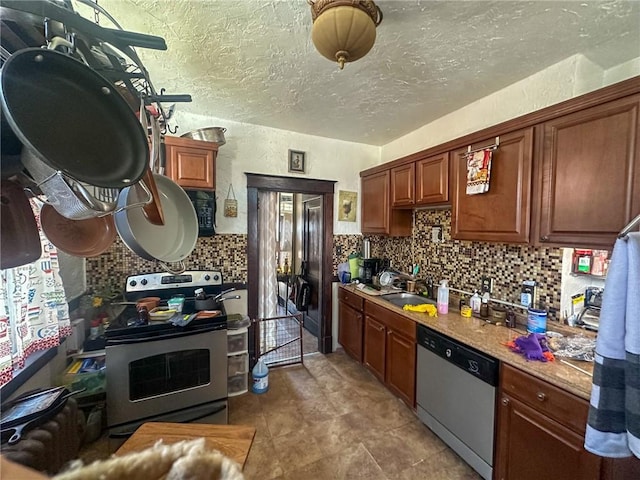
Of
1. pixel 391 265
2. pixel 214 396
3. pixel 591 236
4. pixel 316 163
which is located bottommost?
pixel 214 396

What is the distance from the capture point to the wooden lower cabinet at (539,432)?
1.13m

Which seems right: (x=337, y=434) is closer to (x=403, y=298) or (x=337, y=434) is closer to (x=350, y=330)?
(x=350, y=330)

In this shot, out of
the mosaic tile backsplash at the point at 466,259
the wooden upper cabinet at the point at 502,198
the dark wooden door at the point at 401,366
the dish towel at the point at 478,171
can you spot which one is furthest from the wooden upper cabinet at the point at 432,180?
the dark wooden door at the point at 401,366

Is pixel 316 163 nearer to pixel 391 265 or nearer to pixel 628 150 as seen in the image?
pixel 391 265

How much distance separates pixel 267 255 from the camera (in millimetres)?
2951

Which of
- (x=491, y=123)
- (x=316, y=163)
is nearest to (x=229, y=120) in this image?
(x=316, y=163)

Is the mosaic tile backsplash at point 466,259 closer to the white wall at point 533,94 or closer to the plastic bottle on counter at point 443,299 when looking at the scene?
the plastic bottle on counter at point 443,299

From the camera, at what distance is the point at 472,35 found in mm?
1426

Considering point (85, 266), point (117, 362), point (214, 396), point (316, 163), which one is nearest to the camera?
point (117, 362)

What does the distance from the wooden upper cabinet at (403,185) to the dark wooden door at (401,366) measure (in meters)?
1.21

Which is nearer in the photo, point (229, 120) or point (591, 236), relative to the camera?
point (591, 236)

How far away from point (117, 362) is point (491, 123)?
3162 millimetres

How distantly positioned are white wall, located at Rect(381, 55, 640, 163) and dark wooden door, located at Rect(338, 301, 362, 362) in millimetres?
1942

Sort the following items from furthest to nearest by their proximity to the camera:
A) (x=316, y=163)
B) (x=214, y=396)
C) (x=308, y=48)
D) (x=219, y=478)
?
(x=316, y=163) → (x=214, y=396) → (x=308, y=48) → (x=219, y=478)
